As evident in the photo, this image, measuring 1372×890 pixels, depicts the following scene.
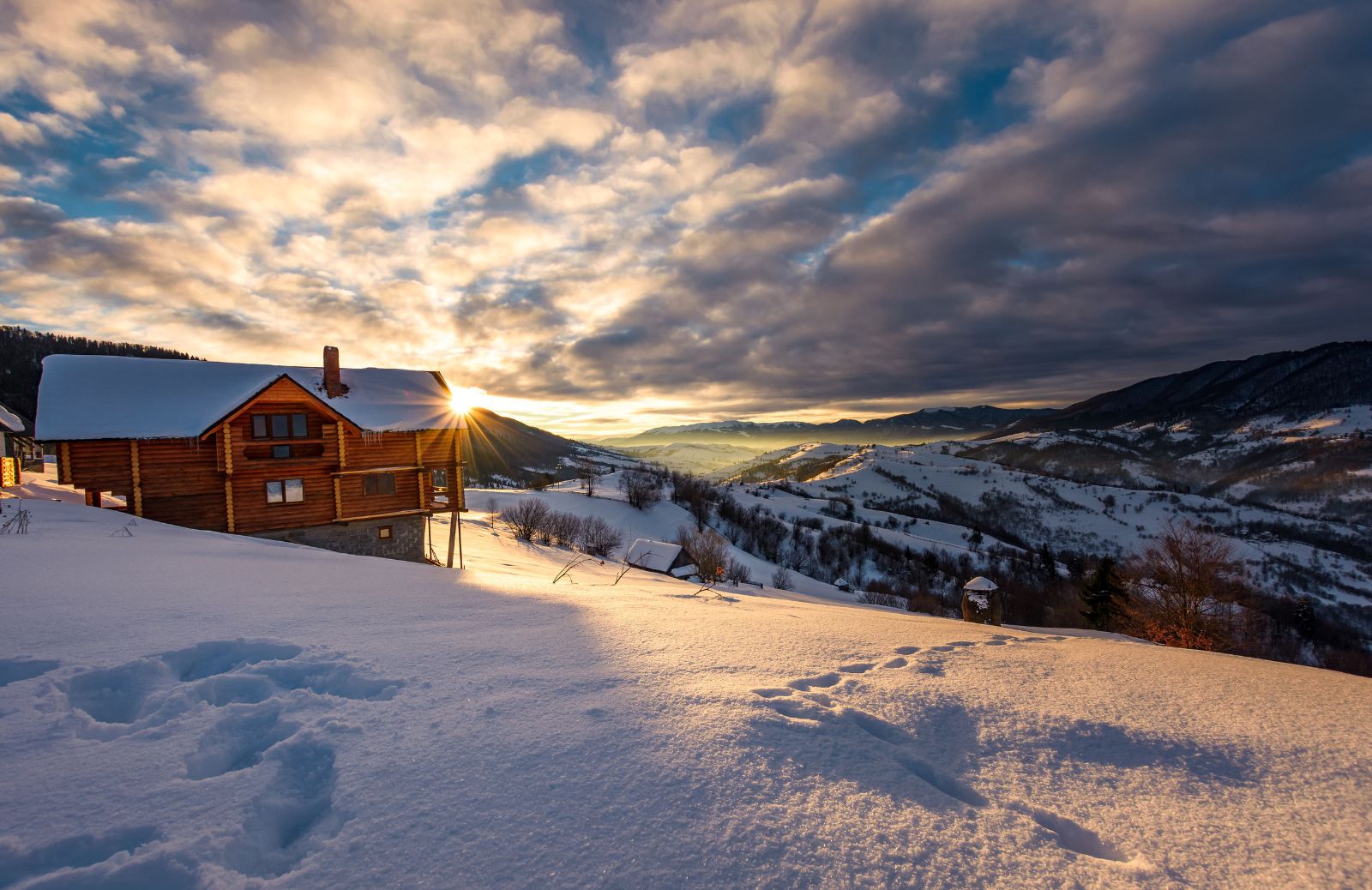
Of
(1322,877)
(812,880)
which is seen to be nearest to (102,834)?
(812,880)

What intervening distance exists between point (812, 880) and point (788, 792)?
0.57 meters

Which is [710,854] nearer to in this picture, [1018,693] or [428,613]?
[1018,693]

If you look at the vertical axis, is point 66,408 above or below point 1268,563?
above

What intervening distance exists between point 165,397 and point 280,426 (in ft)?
14.0

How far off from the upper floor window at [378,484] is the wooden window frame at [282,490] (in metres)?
2.36

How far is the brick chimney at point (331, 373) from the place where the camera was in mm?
23781

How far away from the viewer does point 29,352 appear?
117 m

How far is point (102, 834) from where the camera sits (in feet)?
7.26

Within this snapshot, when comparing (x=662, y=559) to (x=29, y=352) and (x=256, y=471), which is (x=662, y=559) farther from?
(x=29, y=352)

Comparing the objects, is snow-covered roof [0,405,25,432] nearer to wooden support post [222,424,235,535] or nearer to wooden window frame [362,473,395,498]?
wooden support post [222,424,235,535]

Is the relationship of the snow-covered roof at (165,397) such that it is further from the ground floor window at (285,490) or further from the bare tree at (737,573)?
the bare tree at (737,573)

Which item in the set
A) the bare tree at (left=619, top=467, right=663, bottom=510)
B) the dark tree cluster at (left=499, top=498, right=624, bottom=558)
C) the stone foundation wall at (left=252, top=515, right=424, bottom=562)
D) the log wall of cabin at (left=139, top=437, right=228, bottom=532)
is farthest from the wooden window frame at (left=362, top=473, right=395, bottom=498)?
the bare tree at (left=619, top=467, right=663, bottom=510)

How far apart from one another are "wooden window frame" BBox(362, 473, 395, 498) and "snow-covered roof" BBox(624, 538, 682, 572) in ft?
61.6

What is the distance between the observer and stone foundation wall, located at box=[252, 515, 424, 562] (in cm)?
2248
